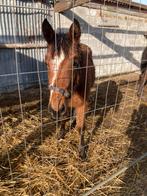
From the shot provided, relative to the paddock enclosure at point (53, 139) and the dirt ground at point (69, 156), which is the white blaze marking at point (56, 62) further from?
the dirt ground at point (69, 156)

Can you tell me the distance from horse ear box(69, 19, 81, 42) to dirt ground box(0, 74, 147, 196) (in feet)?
2.75

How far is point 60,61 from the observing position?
2.27 metres

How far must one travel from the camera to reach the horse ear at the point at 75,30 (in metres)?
2.46

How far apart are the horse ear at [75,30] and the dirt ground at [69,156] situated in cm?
84

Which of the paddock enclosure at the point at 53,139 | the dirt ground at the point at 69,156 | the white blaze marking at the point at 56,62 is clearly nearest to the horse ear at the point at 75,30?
the paddock enclosure at the point at 53,139

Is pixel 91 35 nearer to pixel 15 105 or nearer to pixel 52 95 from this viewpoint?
pixel 15 105

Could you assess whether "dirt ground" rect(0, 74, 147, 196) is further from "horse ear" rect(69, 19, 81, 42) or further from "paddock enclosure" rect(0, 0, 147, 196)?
"horse ear" rect(69, 19, 81, 42)

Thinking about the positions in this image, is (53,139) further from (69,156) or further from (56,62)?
(56,62)

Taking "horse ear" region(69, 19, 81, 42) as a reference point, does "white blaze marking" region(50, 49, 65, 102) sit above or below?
below

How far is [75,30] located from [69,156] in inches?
64.6

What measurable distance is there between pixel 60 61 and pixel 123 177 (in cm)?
163

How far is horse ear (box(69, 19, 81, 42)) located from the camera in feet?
8.08

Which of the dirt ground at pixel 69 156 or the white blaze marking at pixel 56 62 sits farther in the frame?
the dirt ground at pixel 69 156

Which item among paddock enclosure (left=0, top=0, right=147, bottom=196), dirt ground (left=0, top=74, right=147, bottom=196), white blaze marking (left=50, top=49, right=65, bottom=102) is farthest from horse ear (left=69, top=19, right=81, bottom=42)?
dirt ground (left=0, top=74, right=147, bottom=196)
